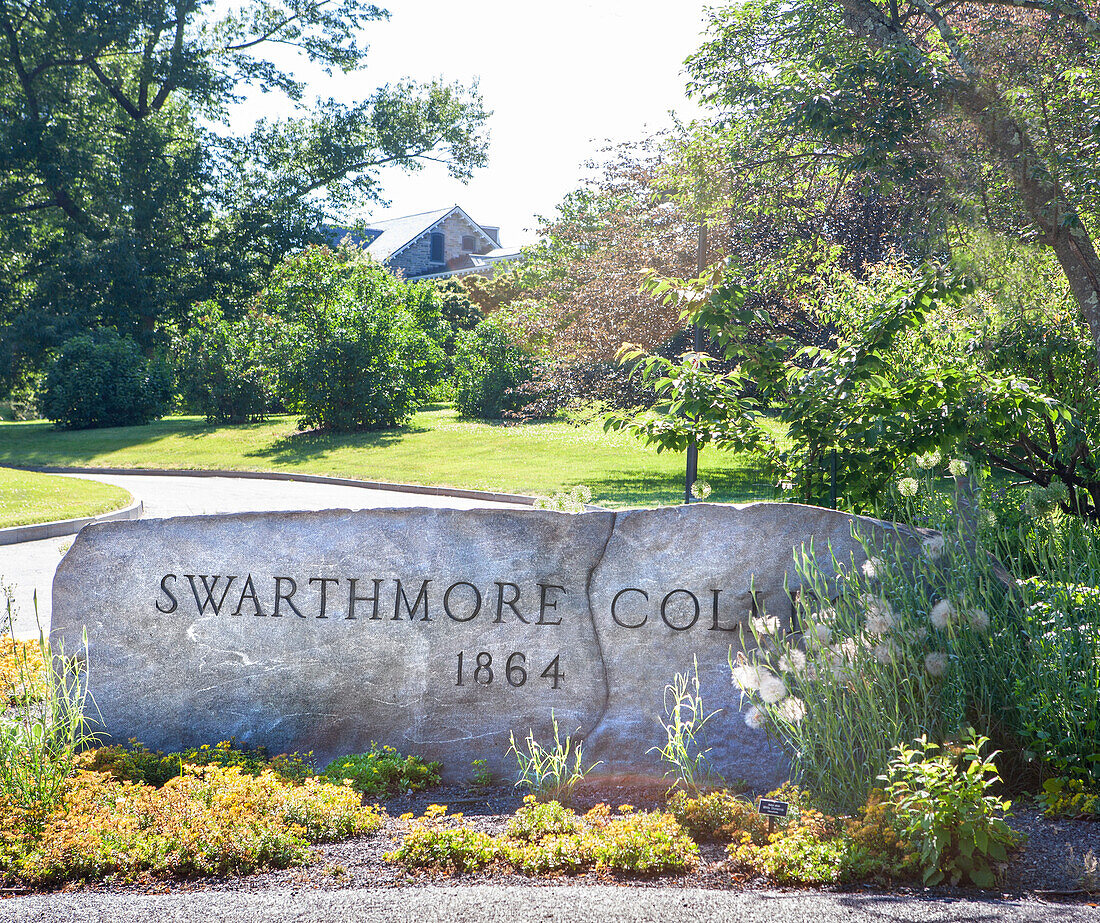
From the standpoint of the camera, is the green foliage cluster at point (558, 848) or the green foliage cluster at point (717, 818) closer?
the green foliage cluster at point (558, 848)

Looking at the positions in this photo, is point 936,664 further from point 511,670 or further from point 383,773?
point 383,773

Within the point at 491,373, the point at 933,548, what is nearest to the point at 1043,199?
the point at 933,548

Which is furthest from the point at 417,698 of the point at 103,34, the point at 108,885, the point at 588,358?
the point at 103,34

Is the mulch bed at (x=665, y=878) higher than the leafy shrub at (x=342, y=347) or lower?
lower

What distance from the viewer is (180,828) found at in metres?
3.46

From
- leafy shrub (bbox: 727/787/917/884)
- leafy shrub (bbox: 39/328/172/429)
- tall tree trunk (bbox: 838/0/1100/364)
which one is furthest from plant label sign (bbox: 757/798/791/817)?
leafy shrub (bbox: 39/328/172/429)

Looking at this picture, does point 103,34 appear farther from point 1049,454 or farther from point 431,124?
point 1049,454

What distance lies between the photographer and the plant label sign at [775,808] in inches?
137

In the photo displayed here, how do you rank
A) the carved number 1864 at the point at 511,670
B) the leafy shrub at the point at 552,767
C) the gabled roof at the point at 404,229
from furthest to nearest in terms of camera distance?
the gabled roof at the point at 404,229
the carved number 1864 at the point at 511,670
the leafy shrub at the point at 552,767

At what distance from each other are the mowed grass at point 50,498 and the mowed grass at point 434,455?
3.24 meters

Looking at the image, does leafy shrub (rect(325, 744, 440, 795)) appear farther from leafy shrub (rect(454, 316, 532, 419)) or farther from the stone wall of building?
the stone wall of building

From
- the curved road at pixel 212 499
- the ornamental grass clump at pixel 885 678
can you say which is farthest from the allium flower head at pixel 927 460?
the curved road at pixel 212 499

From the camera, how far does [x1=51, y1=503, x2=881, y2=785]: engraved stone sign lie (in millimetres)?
4645

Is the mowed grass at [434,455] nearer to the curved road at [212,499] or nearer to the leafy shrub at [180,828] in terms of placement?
the curved road at [212,499]
